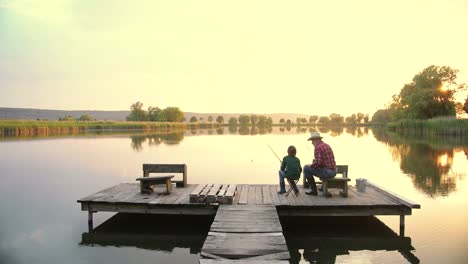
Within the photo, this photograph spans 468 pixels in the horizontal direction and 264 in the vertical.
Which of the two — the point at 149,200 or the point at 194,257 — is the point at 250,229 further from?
the point at 149,200

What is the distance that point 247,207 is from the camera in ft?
32.4

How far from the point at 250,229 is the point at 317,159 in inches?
137

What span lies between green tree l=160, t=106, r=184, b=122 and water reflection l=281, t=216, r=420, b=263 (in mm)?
127453

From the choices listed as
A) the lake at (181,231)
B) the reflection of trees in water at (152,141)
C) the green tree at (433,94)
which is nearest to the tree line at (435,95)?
the green tree at (433,94)

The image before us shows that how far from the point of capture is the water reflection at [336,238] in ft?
28.5

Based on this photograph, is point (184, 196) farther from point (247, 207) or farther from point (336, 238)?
point (336, 238)

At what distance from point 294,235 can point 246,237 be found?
2742 mm

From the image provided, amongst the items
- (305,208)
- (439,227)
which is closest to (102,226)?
(305,208)

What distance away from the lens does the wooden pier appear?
303 inches

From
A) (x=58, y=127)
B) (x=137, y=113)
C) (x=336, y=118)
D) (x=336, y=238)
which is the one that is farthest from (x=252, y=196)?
(x=336, y=118)

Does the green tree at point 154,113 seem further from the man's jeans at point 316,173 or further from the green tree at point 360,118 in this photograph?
the man's jeans at point 316,173

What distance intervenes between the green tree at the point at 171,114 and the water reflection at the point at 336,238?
127 meters

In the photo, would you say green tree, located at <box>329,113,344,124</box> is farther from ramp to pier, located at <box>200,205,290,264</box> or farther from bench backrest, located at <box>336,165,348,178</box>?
ramp to pier, located at <box>200,205,290,264</box>

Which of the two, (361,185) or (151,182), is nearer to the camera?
(151,182)
